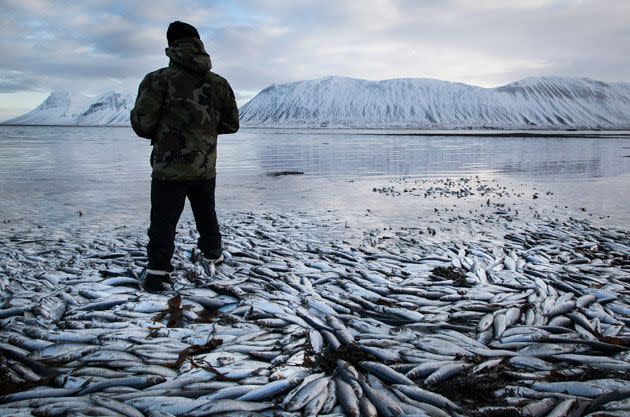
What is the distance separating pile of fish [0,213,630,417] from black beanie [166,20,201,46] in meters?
3.53

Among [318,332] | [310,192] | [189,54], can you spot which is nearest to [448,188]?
[310,192]

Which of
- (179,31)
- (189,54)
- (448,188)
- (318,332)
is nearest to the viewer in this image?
(318,332)

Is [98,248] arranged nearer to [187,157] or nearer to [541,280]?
[187,157]

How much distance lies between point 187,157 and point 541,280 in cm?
567

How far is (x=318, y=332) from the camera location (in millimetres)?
5102

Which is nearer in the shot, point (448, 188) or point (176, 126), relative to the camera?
point (176, 126)

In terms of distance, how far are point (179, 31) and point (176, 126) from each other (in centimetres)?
130

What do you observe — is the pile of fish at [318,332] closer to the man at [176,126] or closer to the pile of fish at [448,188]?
the man at [176,126]

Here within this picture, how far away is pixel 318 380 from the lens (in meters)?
4.10

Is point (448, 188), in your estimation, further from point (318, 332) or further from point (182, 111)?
point (318, 332)

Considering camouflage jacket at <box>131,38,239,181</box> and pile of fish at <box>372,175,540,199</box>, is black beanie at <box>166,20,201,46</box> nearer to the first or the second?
camouflage jacket at <box>131,38,239,181</box>

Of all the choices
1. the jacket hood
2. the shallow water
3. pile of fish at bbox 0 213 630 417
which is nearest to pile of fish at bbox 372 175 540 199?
the shallow water

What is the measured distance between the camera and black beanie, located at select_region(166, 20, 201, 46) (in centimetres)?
617

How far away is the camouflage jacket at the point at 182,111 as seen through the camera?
19.9 feet
